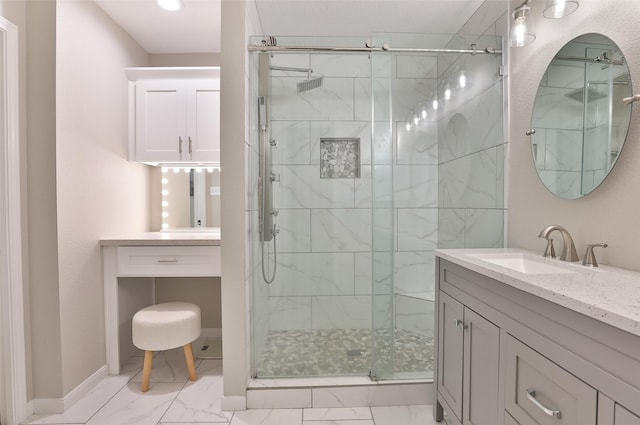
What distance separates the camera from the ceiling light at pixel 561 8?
1.28 meters

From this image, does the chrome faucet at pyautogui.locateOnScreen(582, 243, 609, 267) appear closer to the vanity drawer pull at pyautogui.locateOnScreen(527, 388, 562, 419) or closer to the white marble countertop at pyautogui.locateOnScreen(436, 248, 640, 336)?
the white marble countertop at pyautogui.locateOnScreen(436, 248, 640, 336)

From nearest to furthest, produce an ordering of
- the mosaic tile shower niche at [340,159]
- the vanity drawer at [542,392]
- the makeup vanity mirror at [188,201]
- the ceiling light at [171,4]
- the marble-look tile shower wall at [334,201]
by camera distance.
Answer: the vanity drawer at [542,392], the ceiling light at [171,4], the marble-look tile shower wall at [334,201], the mosaic tile shower niche at [340,159], the makeup vanity mirror at [188,201]

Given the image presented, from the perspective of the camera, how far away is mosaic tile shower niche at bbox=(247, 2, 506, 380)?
1.92 metres

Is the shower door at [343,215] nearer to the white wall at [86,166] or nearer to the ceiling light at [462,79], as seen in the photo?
the ceiling light at [462,79]

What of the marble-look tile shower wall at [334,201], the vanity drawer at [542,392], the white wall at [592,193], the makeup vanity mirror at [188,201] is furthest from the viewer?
the makeup vanity mirror at [188,201]

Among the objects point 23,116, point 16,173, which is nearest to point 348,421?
point 16,173

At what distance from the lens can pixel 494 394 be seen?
1.17 metres

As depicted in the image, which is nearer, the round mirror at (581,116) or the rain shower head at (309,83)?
the round mirror at (581,116)

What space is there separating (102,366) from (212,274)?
985mm

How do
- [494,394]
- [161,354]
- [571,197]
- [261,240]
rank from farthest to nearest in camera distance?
[161,354]
[261,240]
[571,197]
[494,394]

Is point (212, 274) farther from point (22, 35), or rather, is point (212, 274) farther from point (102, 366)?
point (22, 35)

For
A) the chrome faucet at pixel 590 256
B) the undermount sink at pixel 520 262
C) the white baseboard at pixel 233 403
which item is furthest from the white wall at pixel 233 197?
the chrome faucet at pixel 590 256

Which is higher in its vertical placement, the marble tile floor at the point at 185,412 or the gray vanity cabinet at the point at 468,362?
the gray vanity cabinet at the point at 468,362

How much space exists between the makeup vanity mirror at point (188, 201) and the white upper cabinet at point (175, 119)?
0.91 feet
